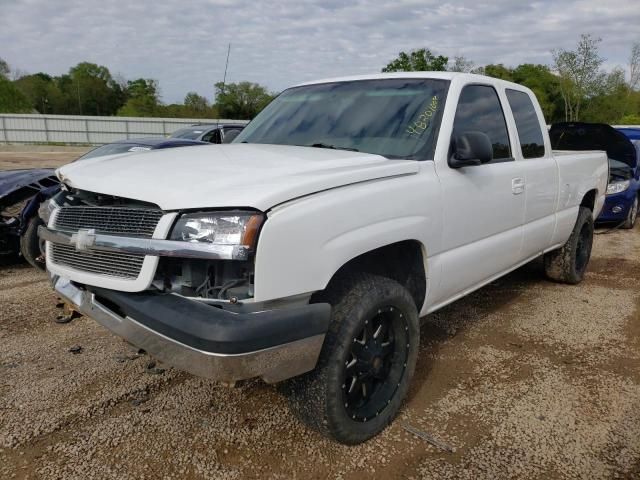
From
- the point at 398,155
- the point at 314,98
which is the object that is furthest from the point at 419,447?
the point at 314,98

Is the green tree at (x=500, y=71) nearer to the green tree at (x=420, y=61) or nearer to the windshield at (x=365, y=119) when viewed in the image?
the green tree at (x=420, y=61)

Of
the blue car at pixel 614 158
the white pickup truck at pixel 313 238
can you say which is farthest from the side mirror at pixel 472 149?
the blue car at pixel 614 158

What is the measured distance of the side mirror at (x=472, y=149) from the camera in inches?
120

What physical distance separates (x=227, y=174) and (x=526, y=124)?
2984 mm

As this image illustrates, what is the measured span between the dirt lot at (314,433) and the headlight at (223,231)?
1098 mm

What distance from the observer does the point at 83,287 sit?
8.54 ft

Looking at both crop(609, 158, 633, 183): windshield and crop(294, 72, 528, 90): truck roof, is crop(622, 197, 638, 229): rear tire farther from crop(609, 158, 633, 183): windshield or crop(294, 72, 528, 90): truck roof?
crop(294, 72, 528, 90): truck roof

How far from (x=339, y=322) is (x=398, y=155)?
117 cm

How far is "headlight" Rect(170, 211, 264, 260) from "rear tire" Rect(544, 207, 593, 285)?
4227mm

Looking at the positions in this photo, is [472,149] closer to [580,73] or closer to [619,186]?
[619,186]

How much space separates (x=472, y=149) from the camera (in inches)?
121

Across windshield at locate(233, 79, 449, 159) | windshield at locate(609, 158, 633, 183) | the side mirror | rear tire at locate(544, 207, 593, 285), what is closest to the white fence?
windshield at locate(609, 158, 633, 183)

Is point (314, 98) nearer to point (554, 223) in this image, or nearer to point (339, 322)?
point (339, 322)

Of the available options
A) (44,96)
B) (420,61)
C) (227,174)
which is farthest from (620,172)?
(44,96)
